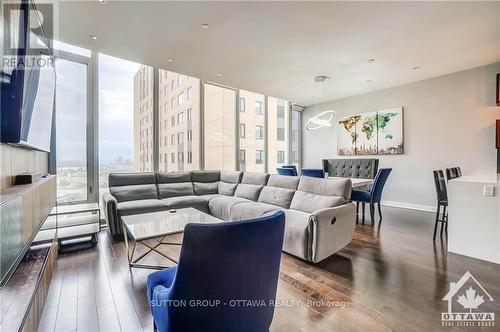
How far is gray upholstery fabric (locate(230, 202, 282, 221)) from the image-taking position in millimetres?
3196

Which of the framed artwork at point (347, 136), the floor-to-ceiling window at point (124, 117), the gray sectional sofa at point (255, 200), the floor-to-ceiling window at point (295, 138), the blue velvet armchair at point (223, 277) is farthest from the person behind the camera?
the floor-to-ceiling window at point (295, 138)

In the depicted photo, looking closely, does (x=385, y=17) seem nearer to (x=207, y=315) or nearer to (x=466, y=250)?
(x=466, y=250)

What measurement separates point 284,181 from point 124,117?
10.8 feet

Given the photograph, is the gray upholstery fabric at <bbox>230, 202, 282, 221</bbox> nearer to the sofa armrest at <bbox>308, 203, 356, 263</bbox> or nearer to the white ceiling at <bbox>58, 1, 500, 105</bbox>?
the sofa armrest at <bbox>308, 203, 356, 263</bbox>

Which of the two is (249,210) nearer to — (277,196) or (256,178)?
(277,196)

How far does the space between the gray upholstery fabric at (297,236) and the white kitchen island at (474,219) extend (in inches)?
74.4

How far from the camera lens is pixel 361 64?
13.5 ft

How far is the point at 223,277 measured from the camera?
100cm

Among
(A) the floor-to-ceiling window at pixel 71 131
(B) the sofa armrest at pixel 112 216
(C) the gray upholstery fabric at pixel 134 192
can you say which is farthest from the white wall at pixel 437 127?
(A) the floor-to-ceiling window at pixel 71 131

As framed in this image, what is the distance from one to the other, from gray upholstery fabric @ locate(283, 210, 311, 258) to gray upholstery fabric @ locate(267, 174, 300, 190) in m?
0.82

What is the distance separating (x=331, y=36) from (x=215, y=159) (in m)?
3.65

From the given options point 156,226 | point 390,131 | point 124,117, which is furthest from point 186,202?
point 390,131

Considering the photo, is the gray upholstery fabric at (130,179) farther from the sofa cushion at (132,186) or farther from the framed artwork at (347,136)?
the framed artwork at (347,136)

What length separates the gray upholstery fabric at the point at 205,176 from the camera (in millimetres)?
4902
